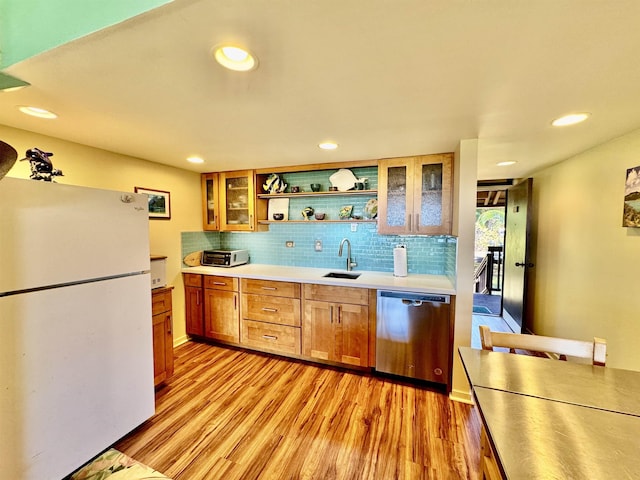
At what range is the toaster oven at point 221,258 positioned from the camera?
3184 millimetres

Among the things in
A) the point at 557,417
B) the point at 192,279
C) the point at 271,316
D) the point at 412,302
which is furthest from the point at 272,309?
the point at 557,417

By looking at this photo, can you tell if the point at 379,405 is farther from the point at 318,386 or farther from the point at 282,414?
the point at 282,414

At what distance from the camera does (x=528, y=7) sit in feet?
2.51

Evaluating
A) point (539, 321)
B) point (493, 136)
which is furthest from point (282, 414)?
point (539, 321)

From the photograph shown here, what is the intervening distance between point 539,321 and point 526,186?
171cm

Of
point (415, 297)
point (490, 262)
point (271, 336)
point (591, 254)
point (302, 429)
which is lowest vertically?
point (302, 429)

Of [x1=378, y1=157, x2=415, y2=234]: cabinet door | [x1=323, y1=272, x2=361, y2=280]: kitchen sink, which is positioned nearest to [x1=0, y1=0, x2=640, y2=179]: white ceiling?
[x1=378, y1=157, x2=415, y2=234]: cabinet door

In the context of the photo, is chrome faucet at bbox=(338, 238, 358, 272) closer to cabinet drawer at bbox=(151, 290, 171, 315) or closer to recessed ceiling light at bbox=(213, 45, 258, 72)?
cabinet drawer at bbox=(151, 290, 171, 315)

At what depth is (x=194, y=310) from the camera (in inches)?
122

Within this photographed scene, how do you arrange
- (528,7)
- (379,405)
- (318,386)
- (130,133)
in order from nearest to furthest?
(528,7), (130,133), (379,405), (318,386)

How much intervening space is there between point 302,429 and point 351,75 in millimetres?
2175

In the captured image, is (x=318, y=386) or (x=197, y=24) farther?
(x=318, y=386)

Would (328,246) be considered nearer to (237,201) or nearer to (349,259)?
(349,259)

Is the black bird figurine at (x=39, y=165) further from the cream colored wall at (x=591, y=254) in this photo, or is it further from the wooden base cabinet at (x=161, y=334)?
the cream colored wall at (x=591, y=254)
